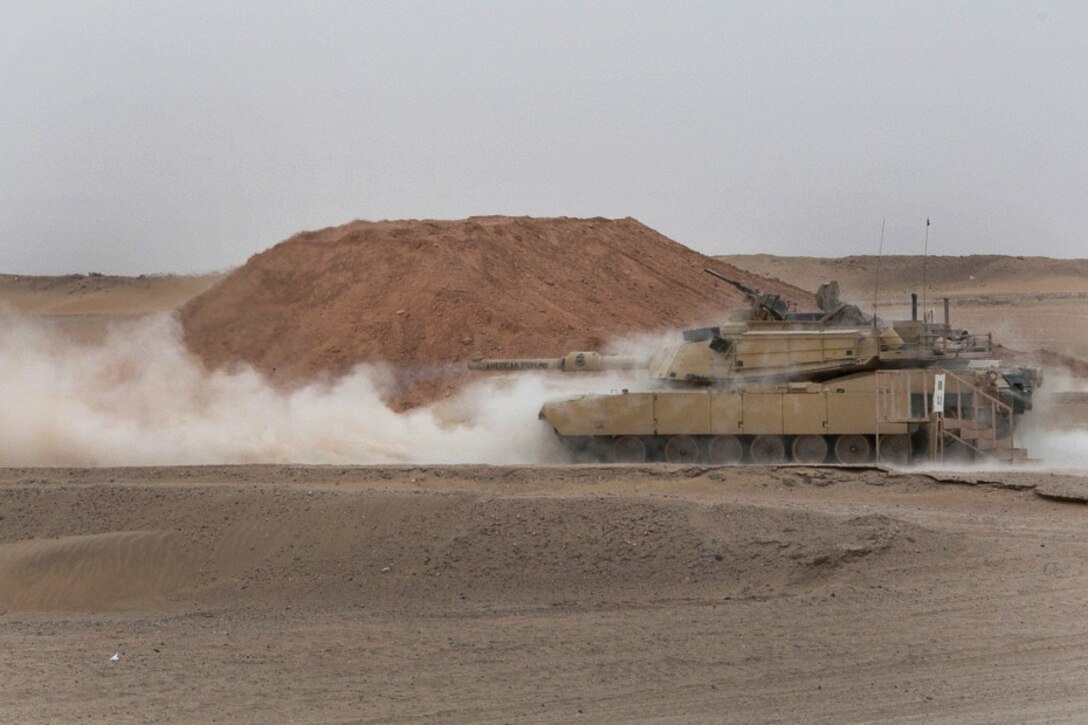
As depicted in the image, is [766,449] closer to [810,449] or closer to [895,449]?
[810,449]

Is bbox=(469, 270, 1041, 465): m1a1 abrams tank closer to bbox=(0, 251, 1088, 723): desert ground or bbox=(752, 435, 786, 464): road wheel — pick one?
bbox=(752, 435, 786, 464): road wheel

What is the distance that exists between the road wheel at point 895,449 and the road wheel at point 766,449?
5.46 ft

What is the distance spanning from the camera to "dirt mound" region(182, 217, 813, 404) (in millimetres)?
38281

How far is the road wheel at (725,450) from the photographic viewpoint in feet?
78.7

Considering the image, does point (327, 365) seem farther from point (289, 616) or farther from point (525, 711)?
point (525, 711)

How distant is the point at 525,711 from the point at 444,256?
107 ft

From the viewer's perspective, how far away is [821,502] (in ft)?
56.3

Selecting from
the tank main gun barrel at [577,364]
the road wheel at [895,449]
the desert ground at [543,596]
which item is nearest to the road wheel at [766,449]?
the road wheel at [895,449]

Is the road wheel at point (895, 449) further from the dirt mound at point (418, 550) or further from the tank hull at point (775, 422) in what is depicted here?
the dirt mound at point (418, 550)

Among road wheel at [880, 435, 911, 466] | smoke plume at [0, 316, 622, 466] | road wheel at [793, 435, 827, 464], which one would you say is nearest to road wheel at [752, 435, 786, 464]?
road wheel at [793, 435, 827, 464]

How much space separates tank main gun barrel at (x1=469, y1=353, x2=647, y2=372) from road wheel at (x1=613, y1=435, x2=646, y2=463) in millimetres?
2882

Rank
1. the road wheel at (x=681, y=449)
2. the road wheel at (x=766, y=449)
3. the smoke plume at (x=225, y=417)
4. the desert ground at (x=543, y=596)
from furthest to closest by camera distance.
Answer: the smoke plume at (x=225, y=417) → the road wheel at (x=681, y=449) → the road wheel at (x=766, y=449) → the desert ground at (x=543, y=596)

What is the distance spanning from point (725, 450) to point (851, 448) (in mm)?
2132

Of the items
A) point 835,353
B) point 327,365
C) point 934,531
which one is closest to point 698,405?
point 835,353
